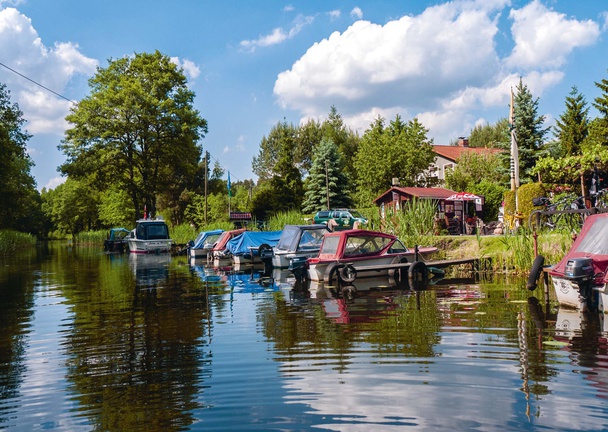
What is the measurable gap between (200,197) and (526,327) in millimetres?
63294

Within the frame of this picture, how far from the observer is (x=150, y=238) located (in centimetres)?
4809

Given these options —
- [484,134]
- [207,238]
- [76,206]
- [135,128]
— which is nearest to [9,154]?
[135,128]

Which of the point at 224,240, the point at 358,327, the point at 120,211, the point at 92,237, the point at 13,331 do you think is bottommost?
the point at 13,331

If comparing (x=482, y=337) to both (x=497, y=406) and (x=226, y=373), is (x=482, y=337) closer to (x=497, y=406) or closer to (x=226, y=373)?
(x=497, y=406)

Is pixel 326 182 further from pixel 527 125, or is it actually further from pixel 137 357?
pixel 137 357

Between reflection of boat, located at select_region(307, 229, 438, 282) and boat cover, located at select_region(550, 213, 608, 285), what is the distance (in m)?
7.27

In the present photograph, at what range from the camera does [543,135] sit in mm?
44500

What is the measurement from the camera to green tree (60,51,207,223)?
168ft

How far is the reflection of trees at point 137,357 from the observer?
621cm

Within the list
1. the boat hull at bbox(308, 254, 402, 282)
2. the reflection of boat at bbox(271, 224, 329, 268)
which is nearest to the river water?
Answer: the boat hull at bbox(308, 254, 402, 282)

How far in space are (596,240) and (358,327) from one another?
5331 millimetres

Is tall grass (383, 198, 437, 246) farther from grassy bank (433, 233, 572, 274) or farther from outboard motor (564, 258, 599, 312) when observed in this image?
outboard motor (564, 258, 599, 312)

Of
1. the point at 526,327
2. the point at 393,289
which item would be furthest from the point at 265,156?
the point at 526,327

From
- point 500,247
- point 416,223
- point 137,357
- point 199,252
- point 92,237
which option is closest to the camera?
point 137,357
